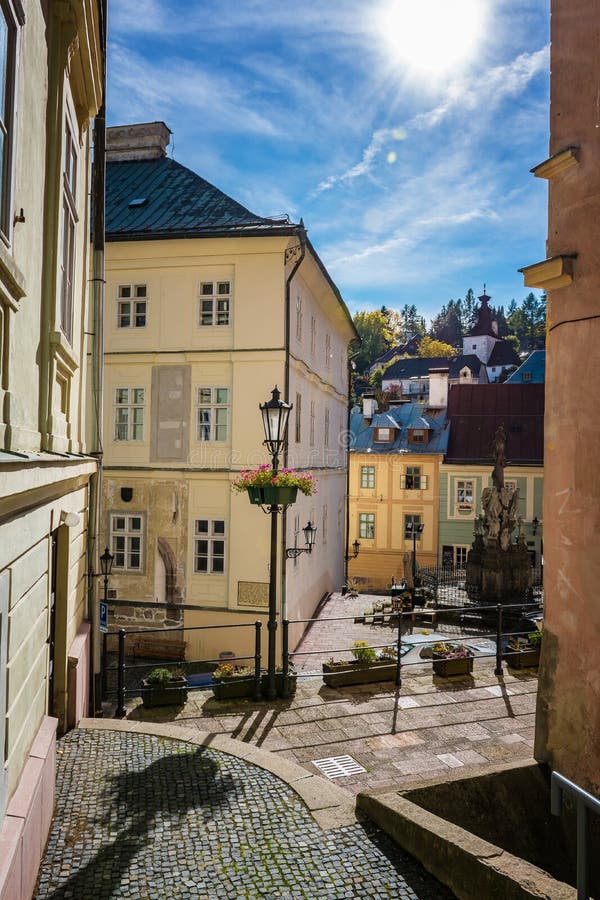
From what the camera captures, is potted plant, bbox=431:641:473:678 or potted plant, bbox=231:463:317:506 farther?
potted plant, bbox=431:641:473:678

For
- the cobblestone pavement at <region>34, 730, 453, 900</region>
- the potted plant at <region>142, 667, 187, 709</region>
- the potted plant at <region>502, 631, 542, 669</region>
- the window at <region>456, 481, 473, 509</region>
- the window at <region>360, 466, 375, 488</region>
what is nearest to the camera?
the cobblestone pavement at <region>34, 730, 453, 900</region>

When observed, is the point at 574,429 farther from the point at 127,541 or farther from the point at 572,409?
the point at 127,541

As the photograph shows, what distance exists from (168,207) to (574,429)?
1455 cm

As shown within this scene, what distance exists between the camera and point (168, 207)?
17.4 meters

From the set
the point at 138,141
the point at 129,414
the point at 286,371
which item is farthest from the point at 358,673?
the point at 138,141

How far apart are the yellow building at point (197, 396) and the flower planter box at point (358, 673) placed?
588 centimetres

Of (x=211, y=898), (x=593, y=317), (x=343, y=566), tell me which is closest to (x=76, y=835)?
(x=211, y=898)

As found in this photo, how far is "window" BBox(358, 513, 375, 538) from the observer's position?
37.5 m

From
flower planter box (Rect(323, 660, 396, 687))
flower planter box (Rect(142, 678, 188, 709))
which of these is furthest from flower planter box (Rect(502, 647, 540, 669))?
flower planter box (Rect(142, 678, 188, 709))

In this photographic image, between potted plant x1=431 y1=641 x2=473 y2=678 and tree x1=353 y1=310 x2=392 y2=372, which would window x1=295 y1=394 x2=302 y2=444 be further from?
tree x1=353 y1=310 x2=392 y2=372

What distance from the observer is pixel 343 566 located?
28672 millimetres

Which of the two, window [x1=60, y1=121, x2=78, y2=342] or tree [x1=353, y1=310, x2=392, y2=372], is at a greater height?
tree [x1=353, y1=310, x2=392, y2=372]

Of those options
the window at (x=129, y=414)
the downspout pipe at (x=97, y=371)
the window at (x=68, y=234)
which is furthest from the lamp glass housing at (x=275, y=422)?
the window at (x=129, y=414)

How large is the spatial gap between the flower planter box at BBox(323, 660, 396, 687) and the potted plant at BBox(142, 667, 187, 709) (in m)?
2.10
